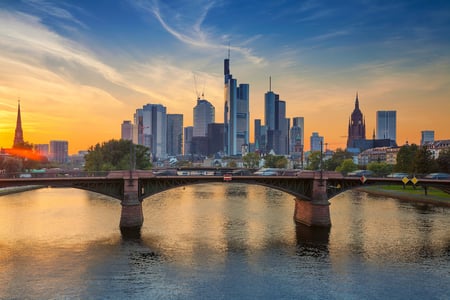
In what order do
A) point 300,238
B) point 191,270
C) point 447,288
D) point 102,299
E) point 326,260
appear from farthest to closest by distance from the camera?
1. point 300,238
2. point 326,260
3. point 191,270
4. point 447,288
5. point 102,299

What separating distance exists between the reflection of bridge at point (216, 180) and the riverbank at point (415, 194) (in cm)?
2988

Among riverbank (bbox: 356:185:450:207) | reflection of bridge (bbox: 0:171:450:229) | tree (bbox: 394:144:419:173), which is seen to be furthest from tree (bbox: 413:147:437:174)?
reflection of bridge (bbox: 0:171:450:229)

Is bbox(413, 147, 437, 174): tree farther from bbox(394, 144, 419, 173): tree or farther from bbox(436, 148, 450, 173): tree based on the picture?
bbox(394, 144, 419, 173): tree

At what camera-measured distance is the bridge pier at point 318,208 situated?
64125 millimetres

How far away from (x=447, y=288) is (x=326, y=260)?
12786 mm

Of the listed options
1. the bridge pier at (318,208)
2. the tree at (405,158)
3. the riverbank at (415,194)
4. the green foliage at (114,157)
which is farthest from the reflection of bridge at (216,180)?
the green foliage at (114,157)

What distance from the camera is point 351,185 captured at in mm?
68312

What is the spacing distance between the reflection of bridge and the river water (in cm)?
345

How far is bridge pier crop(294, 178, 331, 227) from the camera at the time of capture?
2525 inches

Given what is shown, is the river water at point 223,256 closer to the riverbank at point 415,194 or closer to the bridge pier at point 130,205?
the bridge pier at point 130,205

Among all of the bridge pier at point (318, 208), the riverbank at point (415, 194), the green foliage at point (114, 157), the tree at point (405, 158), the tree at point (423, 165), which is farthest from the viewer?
the green foliage at point (114, 157)

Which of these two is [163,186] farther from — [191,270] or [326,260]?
[326,260]

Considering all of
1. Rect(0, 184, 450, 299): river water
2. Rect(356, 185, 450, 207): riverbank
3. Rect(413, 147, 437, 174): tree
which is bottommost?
Rect(0, 184, 450, 299): river water

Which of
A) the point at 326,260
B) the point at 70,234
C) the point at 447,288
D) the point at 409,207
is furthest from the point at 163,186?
the point at 409,207
